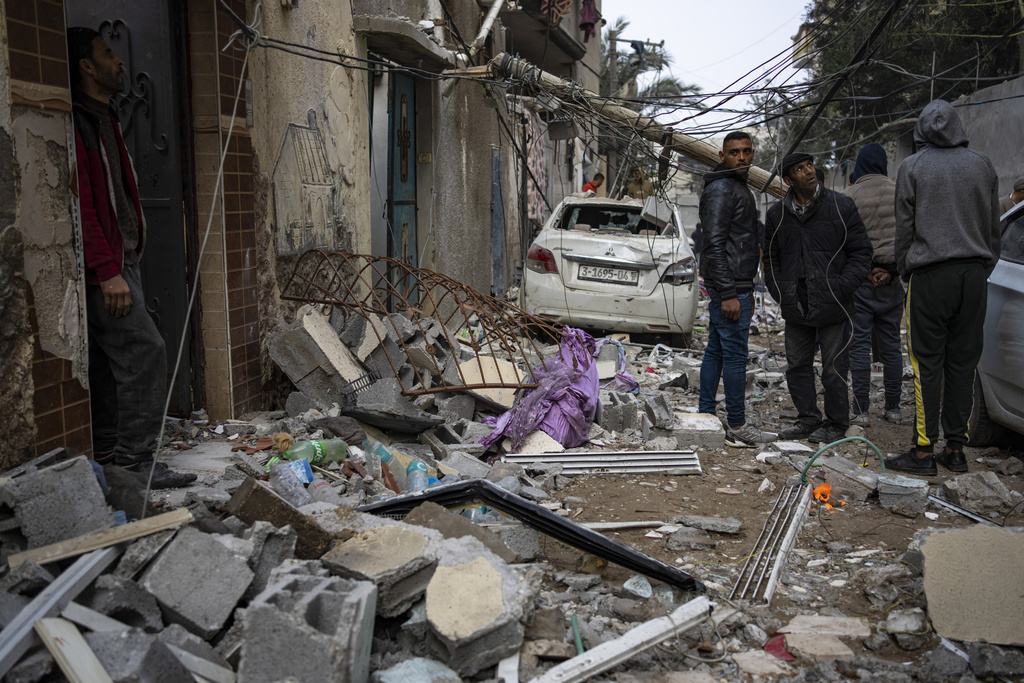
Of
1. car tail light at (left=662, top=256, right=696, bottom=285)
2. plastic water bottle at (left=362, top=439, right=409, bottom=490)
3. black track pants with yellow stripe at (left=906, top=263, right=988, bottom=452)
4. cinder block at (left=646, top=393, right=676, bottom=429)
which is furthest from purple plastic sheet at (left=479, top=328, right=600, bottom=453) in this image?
car tail light at (left=662, top=256, right=696, bottom=285)

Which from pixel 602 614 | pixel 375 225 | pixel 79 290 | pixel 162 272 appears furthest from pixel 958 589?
pixel 375 225

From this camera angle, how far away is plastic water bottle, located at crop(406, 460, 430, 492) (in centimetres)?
393

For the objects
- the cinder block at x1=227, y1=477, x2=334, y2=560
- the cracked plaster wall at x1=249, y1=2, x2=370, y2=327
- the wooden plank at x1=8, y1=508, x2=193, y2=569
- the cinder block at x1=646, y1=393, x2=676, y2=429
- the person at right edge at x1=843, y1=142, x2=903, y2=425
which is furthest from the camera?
the person at right edge at x1=843, y1=142, x2=903, y2=425

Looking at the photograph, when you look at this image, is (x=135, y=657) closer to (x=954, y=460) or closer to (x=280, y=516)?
(x=280, y=516)

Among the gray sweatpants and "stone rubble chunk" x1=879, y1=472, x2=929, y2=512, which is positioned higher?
the gray sweatpants

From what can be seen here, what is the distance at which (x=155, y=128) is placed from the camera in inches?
184

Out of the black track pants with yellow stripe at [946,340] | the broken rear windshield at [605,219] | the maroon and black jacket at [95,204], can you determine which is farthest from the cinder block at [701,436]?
the broken rear windshield at [605,219]

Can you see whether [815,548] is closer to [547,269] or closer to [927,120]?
[927,120]

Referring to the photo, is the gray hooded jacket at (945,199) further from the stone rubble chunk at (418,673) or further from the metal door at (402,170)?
the metal door at (402,170)

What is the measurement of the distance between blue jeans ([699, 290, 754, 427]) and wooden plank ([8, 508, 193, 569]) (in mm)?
3753

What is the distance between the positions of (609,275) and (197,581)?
6.07 metres

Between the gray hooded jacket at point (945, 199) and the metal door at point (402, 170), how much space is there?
5225 mm

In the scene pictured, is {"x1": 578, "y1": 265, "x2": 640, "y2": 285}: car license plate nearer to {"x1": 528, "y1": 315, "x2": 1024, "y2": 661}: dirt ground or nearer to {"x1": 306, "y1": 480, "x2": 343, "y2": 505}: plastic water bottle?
{"x1": 528, "y1": 315, "x2": 1024, "y2": 661}: dirt ground

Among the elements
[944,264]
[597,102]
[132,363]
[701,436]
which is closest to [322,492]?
[132,363]
